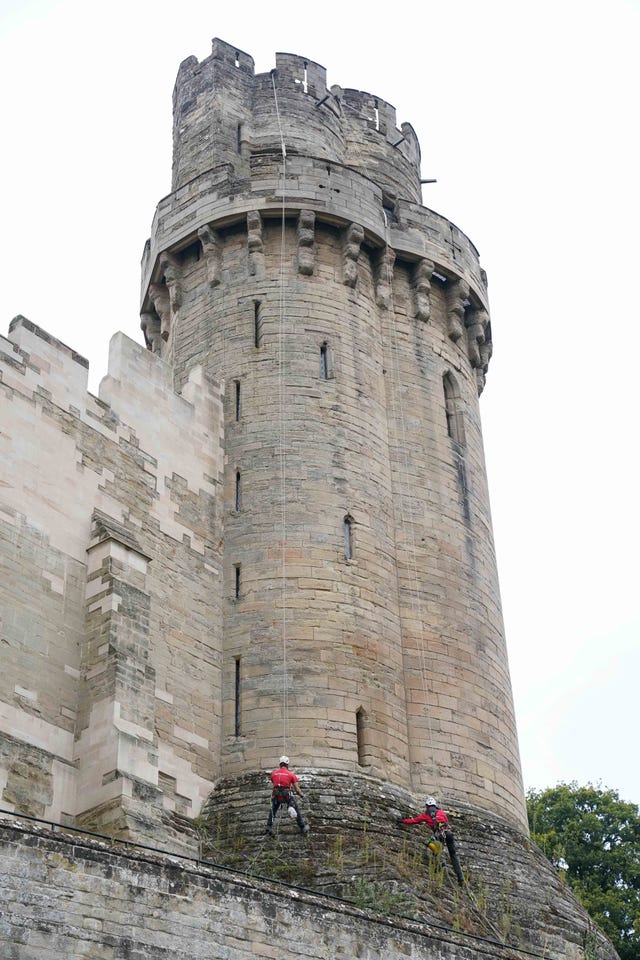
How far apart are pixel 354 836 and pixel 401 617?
4854 millimetres

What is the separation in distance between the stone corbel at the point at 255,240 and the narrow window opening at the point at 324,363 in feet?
7.08

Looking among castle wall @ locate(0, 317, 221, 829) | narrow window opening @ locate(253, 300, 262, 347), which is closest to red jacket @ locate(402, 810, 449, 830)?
castle wall @ locate(0, 317, 221, 829)

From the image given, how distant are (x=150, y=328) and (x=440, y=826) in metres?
13.0

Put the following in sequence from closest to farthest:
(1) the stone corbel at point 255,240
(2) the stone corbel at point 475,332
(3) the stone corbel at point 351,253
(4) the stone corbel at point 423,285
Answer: (1) the stone corbel at point 255,240 → (3) the stone corbel at point 351,253 → (4) the stone corbel at point 423,285 → (2) the stone corbel at point 475,332

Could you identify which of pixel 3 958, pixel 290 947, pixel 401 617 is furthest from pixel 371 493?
pixel 3 958

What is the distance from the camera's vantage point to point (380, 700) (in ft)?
73.4

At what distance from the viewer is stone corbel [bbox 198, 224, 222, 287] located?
27.0 metres

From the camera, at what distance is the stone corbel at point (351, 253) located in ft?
88.0

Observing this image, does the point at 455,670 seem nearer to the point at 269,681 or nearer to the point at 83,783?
the point at 269,681

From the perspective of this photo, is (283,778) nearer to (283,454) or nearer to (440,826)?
(440,826)

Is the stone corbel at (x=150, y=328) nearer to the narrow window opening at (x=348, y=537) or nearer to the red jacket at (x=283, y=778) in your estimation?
the narrow window opening at (x=348, y=537)

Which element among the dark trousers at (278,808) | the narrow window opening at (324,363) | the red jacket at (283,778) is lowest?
the dark trousers at (278,808)

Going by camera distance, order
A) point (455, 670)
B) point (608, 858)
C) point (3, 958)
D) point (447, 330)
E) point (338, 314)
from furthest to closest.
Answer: point (608, 858) → point (447, 330) → point (338, 314) → point (455, 670) → point (3, 958)

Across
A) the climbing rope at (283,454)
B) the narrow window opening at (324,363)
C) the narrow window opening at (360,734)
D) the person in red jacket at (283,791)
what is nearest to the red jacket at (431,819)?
the narrow window opening at (360,734)
